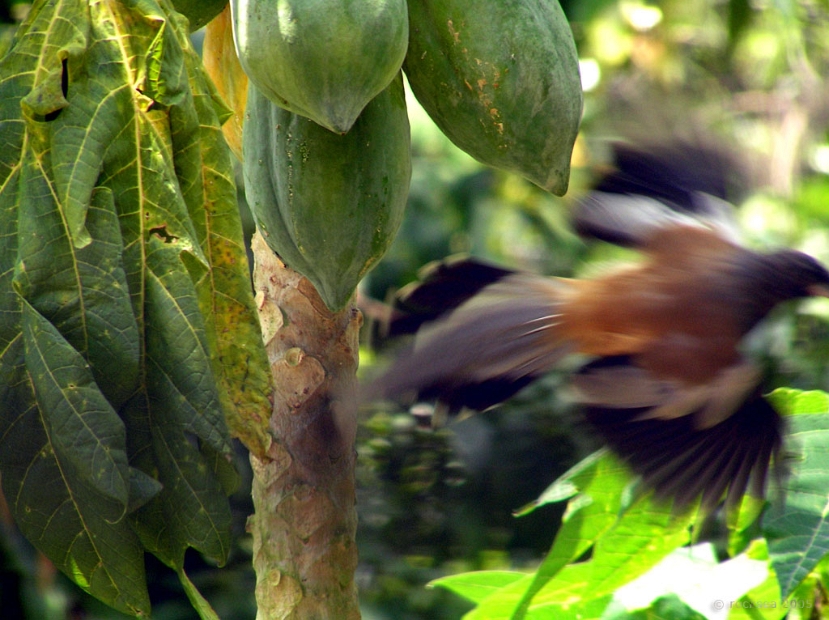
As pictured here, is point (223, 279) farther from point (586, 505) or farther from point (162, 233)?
point (586, 505)

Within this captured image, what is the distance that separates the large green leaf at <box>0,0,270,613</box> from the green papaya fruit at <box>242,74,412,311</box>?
0.21 ft

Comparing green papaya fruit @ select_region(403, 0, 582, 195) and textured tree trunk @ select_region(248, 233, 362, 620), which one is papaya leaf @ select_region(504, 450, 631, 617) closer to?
textured tree trunk @ select_region(248, 233, 362, 620)

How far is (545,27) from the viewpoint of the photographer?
512 mm

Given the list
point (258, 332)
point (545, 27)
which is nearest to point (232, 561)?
point (258, 332)

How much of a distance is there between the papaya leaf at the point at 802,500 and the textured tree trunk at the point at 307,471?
32cm

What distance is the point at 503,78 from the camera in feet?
1.64

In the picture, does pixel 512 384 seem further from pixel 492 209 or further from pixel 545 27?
pixel 492 209

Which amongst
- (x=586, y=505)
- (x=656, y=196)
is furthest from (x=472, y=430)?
(x=586, y=505)

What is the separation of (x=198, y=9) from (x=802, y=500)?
22.7 inches

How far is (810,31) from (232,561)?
190 cm

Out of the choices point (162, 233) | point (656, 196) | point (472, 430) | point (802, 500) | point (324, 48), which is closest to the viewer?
point (324, 48)

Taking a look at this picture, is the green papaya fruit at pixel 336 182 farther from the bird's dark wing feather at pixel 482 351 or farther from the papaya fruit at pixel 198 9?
the bird's dark wing feather at pixel 482 351

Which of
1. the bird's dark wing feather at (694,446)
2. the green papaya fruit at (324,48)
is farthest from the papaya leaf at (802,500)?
the green papaya fruit at (324,48)

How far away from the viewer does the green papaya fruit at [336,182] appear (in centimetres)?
51
